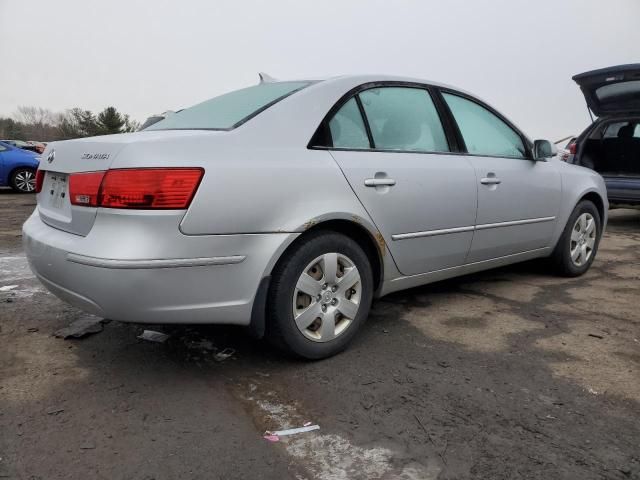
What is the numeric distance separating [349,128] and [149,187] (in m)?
1.19

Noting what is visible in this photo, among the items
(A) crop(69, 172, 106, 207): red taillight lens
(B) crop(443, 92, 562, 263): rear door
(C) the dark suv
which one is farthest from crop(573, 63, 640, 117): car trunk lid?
(A) crop(69, 172, 106, 207): red taillight lens

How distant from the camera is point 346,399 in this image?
2.38 metres

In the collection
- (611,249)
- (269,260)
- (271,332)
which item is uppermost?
(269,260)

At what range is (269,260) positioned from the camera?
2.46 m

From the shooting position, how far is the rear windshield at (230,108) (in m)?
2.72

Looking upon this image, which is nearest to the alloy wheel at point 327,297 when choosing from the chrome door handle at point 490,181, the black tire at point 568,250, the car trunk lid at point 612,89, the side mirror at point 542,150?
the chrome door handle at point 490,181

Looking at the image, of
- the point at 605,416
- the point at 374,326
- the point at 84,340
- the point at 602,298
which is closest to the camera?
the point at 605,416

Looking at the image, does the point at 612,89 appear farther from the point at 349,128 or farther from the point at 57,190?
the point at 57,190

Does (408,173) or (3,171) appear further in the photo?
(3,171)

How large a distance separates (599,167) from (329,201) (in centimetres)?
696

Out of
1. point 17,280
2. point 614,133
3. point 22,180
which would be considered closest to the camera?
point 17,280

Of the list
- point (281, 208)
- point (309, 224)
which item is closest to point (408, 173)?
point (309, 224)

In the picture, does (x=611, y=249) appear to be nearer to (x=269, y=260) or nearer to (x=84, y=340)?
A: (x=269, y=260)

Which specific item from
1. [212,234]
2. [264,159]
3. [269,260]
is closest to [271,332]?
[269,260]
